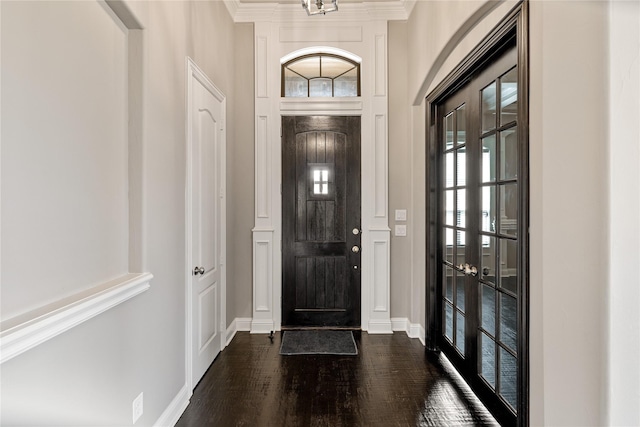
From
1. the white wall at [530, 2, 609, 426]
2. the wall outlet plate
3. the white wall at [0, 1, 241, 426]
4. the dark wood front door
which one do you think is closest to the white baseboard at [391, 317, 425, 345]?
the dark wood front door

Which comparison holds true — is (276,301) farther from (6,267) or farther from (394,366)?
(6,267)

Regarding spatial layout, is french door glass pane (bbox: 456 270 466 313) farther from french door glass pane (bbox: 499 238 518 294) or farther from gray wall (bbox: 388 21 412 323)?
gray wall (bbox: 388 21 412 323)

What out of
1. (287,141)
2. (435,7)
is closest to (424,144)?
(435,7)

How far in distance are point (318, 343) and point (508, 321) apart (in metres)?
1.84

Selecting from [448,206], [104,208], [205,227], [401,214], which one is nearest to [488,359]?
[448,206]

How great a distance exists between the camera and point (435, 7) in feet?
8.85

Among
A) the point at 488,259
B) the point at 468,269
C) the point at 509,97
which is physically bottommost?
the point at 468,269

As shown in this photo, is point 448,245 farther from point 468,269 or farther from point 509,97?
point 509,97

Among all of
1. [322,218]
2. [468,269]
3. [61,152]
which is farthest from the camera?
[322,218]

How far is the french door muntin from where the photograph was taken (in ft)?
6.07

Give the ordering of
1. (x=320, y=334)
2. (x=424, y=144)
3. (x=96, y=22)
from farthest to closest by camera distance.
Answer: (x=320, y=334)
(x=424, y=144)
(x=96, y=22)

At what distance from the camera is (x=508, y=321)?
1.91 metres

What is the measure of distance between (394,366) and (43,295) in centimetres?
246

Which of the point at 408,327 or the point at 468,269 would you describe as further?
the point at 408,327
